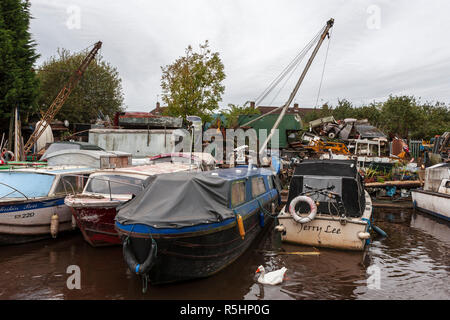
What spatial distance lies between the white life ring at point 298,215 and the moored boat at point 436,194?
7.17 m

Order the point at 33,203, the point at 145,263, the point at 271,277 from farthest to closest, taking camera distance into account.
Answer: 1. the point at 33,203
2. the point at 271,277
3. the point at 145,263

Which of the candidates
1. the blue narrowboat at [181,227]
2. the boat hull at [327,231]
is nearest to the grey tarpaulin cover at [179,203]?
the blue narrowboat at [181,227]

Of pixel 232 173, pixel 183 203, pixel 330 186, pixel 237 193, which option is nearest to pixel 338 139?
pixel 330 186

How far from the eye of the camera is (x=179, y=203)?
21.4 ft

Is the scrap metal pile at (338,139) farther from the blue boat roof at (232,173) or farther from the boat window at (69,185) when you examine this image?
the boat window at (69,185)

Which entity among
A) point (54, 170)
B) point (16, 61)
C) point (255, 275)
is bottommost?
point (255, 275)

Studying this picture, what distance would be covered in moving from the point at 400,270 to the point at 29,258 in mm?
9465

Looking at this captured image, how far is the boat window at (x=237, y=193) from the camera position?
7.73 meters

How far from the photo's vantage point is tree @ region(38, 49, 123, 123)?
31.7 metres

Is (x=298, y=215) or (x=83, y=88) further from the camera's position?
(x=83, y=88)

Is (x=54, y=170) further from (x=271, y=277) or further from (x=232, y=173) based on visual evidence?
(x=271, y=277)

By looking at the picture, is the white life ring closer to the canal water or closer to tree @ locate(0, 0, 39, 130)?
the canal water

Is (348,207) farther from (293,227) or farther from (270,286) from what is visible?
(270,286)

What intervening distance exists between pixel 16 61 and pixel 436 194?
24302 millimetres
